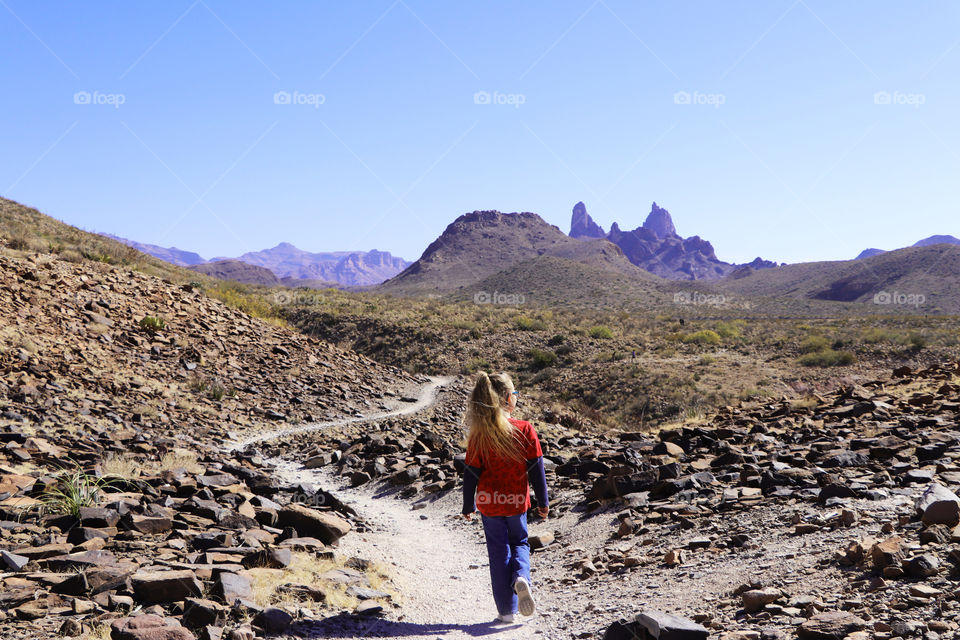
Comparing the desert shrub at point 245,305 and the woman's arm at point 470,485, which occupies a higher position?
the desert shrub at point 245,305

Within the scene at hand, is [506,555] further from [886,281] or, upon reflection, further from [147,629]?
[886,281]

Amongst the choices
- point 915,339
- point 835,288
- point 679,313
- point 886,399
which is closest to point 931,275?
point 835,288

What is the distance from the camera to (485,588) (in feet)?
22.2

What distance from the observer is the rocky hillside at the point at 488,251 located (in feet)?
488

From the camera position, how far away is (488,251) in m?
172

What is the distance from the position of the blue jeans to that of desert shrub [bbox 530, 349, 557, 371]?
30.9 m

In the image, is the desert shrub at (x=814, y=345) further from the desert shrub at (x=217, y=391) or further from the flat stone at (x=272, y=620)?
the flat stone at (x=272, y=620)

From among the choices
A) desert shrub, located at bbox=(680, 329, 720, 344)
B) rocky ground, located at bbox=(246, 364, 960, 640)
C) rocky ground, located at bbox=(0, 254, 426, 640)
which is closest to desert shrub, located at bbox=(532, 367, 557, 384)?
desert shrub, located at bbox=(680, 329, 720, 344)

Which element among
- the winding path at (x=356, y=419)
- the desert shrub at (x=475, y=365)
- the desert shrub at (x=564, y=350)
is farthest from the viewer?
the desert shrub at (x=564, y=350)

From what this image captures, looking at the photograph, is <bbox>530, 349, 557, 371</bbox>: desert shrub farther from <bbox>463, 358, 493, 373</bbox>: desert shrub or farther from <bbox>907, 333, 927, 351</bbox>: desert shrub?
<bbox>907, 333, 927, 351</bbox>: desert shrub

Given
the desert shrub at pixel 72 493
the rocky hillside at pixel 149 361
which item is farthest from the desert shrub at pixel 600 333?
the desert shrub at pixel 72 493

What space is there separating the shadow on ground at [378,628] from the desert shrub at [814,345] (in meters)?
36.5

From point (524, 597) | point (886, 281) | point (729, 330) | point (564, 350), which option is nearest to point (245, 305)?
point (564, 350)

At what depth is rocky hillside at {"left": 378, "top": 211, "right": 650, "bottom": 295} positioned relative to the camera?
148875mm
